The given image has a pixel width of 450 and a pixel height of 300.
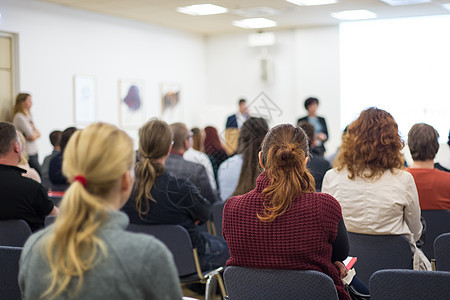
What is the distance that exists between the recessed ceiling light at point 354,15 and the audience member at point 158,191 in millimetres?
7528

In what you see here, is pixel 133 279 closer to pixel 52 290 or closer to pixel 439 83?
pixel 52 290

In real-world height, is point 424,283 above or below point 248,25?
below

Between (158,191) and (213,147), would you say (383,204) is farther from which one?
(213,147)

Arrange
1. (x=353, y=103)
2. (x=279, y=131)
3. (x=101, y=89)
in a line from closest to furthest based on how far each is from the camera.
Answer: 1. (x=279, y=131)
2. (x=101, y=89)
3. (x=353, y=103)

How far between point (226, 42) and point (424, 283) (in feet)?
36.2

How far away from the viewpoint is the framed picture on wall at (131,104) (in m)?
10.5

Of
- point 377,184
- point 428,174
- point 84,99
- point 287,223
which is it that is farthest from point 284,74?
point 287,223

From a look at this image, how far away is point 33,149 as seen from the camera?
821 cm

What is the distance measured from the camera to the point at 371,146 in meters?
3.03

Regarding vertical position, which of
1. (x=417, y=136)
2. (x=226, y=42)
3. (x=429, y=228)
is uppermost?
(x=226, y=42)

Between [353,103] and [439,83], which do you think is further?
[353,103]

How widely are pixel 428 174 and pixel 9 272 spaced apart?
8.02 feet

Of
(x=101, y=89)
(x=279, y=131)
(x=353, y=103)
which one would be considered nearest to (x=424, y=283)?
(x=279, y=131)

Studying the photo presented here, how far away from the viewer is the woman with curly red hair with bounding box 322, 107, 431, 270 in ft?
9.70
